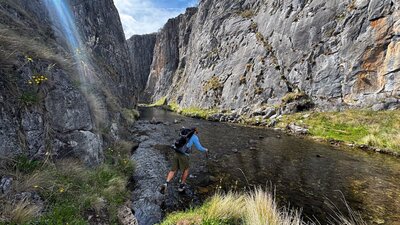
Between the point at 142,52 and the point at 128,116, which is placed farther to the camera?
the point at 142,52

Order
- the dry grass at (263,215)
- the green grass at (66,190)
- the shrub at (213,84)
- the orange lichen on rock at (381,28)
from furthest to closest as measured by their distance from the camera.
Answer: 1. the shrub at (213,84)
2. the orange lichen on rock at (381,28)
3. the dry grass at (263,215)
4. the green grass at (66,190)

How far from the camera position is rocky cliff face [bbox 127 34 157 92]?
164m

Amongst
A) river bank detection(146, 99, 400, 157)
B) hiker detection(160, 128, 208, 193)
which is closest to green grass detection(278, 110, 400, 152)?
river bank detection(146, 99, 400, 157)

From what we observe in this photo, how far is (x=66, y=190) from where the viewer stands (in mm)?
7867

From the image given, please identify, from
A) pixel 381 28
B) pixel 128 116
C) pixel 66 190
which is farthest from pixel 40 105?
pixel 381 28

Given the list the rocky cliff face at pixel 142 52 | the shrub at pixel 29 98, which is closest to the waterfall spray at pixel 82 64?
the shrub at pixel 29 98

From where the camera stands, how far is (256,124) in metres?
38.1

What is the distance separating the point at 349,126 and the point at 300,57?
19453 mm

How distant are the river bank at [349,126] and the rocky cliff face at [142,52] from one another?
134 m

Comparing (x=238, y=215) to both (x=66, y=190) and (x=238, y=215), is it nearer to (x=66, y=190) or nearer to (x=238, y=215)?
Result: (x=238, y=215)

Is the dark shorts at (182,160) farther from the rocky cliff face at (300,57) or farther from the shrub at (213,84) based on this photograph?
the shrub at (213,84)

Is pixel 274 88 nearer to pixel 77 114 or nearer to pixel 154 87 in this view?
pixel 77 114

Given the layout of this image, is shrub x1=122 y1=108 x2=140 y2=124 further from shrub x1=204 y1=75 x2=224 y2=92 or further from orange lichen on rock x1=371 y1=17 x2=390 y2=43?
orange lichen on rock x1=371 y1=17 x2=390 y2=43

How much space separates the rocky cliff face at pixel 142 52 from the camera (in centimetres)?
16450
